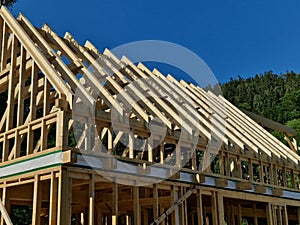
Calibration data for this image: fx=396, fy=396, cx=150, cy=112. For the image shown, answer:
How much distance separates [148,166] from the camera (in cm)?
860

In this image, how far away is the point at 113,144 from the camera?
942 centimetres

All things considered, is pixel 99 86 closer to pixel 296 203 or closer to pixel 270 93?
pixel 296 203

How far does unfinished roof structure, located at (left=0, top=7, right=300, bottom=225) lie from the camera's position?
25.0ft

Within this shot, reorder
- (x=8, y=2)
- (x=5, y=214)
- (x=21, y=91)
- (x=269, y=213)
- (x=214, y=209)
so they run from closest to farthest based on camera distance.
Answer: (x=5, y=214) < (x=21, y=91) < (x=214, y=209) < (x=269, y=213) < (x=8, y=2)

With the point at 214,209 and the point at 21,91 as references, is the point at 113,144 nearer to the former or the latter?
the point at 21,91

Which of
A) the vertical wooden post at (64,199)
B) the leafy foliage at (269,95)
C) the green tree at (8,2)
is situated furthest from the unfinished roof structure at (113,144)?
the leafy foliage at (269,95)

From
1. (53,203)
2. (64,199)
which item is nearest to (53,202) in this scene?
(53,203)

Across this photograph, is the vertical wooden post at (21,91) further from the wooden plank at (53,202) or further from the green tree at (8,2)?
the green tree at (8,2)

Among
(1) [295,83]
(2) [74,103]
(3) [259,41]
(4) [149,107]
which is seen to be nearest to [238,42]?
(3) [259,41]

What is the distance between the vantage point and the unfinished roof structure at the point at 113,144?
7.62 metres

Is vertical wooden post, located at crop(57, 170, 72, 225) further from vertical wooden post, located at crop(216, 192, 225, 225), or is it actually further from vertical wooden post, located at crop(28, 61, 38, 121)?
vertical wooden post, located at crop(216, 192, 225, 225)

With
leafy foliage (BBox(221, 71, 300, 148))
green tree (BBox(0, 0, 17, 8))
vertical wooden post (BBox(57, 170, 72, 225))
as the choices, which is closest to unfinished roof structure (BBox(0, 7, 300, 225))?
vertical wooden post (BBox(57, 170, 72, 225))

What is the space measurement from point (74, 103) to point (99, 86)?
1.72 m

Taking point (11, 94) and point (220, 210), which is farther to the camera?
point (220, 210)
